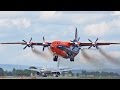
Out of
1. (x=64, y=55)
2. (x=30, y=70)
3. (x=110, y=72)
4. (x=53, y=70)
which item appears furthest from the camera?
(x=64, y=55)

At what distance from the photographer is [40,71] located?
9602 millimetres

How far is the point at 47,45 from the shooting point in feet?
39.9

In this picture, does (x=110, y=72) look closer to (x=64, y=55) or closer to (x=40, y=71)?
(x=40, y=71)

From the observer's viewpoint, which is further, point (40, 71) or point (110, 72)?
point (40, 71)
